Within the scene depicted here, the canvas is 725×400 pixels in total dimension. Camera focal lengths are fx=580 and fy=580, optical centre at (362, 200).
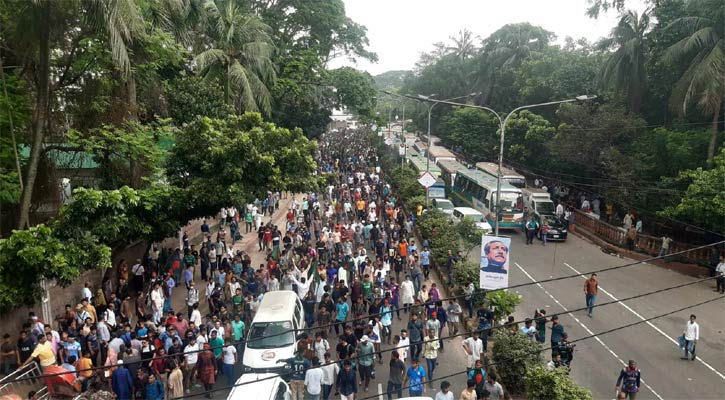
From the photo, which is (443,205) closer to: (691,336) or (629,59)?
(629,59)

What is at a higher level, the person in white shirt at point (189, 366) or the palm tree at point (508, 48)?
the palm tree at point (508, 48)

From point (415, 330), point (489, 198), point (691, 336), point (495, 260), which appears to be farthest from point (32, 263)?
point (489, 198)

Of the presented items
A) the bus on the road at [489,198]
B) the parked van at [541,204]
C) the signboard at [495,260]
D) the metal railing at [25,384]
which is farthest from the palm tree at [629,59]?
the metal railing at [25,384]

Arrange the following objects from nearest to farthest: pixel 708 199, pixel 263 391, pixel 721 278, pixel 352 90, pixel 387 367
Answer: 1. pixel 263 391
2. pixel 387 367
3. pixel 721 278
4. pixel 708 199
5. pixel 352 90

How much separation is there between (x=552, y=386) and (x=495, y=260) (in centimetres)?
388

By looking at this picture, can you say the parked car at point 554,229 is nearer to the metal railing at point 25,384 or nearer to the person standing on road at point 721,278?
the person standing on road at point 721,278

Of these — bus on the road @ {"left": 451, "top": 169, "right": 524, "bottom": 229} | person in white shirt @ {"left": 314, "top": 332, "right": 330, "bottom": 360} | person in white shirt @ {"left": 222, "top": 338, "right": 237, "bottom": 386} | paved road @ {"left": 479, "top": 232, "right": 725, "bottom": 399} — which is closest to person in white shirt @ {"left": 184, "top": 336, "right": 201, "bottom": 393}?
person in white shirt @ {"left": 222, "top": 338, "right": 237, "bottom": 386}

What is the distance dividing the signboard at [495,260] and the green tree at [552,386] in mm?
3053

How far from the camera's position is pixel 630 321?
55.2 ft

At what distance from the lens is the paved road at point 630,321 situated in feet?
42.4

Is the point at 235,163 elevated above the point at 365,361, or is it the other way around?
the point at 235,163

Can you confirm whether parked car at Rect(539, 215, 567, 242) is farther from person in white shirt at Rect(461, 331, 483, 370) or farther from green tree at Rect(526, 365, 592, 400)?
green tree at Rect(526, 365, 592, 400)

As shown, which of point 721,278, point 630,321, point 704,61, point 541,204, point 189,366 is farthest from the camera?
point 541,204

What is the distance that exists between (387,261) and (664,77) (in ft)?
61.9
